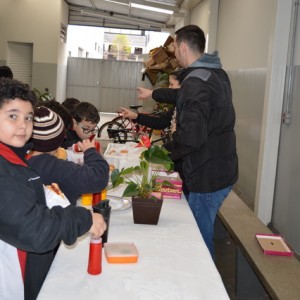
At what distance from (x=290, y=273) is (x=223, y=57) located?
4.79 meters

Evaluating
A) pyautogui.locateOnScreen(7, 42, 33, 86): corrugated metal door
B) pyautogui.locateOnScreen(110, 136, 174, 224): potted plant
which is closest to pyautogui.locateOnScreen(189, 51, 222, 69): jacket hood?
pyautogui.locateOnScreen(110, 136, 174, 224): potted plant

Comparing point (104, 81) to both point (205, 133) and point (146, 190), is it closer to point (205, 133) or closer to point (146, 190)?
point (205, 133)

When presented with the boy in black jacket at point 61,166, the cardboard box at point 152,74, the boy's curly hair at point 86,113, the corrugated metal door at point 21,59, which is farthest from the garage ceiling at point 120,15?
the boy in black jacket at point 61,166

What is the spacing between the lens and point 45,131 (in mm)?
1908

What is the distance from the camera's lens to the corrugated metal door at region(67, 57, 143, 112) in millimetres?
14688

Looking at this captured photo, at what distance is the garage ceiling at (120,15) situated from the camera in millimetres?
12002

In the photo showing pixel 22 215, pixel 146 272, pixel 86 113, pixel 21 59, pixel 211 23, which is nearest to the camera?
pixel 22 215

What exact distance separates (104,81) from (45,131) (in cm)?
1317

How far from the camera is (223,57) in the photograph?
6719 millimetres

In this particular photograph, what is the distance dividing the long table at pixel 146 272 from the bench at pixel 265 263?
0.76m

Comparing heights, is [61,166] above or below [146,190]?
above

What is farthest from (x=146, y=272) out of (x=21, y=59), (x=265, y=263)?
(x=21, y=59)

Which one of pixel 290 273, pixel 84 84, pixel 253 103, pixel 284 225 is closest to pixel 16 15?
pixel 84 84

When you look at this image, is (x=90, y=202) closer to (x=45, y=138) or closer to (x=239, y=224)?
(x=45, y=138)
